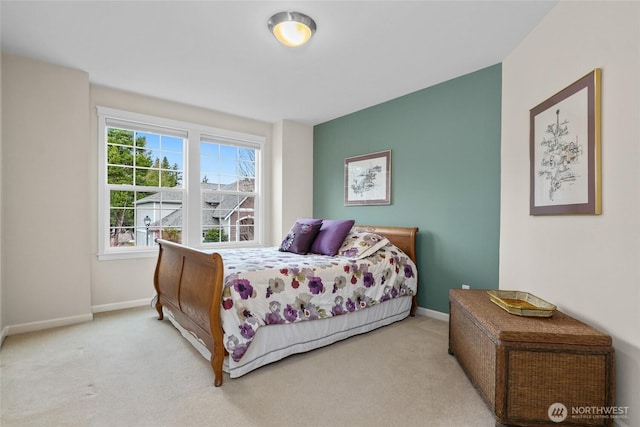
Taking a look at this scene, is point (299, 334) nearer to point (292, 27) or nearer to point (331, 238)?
point (331, 238)

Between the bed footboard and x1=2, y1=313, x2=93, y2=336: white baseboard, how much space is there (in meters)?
0.72

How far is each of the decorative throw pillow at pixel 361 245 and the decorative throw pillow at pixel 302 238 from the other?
36cm

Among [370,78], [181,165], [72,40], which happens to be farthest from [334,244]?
[72,40]

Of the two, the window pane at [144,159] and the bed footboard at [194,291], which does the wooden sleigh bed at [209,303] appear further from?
the window pane at [144,159]

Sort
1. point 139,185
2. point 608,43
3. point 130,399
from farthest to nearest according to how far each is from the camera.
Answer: point 139,185
point 130,399
point 608,43

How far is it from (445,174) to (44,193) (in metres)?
3.95

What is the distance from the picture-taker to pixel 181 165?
4.05 metres

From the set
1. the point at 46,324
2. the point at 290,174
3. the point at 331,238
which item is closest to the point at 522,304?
the point at 331,238

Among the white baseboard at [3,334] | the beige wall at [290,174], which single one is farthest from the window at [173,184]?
the white baseboard at [3,334]

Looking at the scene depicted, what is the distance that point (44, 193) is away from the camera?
2918mm

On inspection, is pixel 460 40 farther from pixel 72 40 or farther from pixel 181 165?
pixel 181 165

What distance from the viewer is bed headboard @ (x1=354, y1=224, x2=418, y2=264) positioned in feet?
11.1

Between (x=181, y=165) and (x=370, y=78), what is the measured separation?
2611 millimetres

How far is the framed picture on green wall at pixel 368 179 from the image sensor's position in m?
3.84
